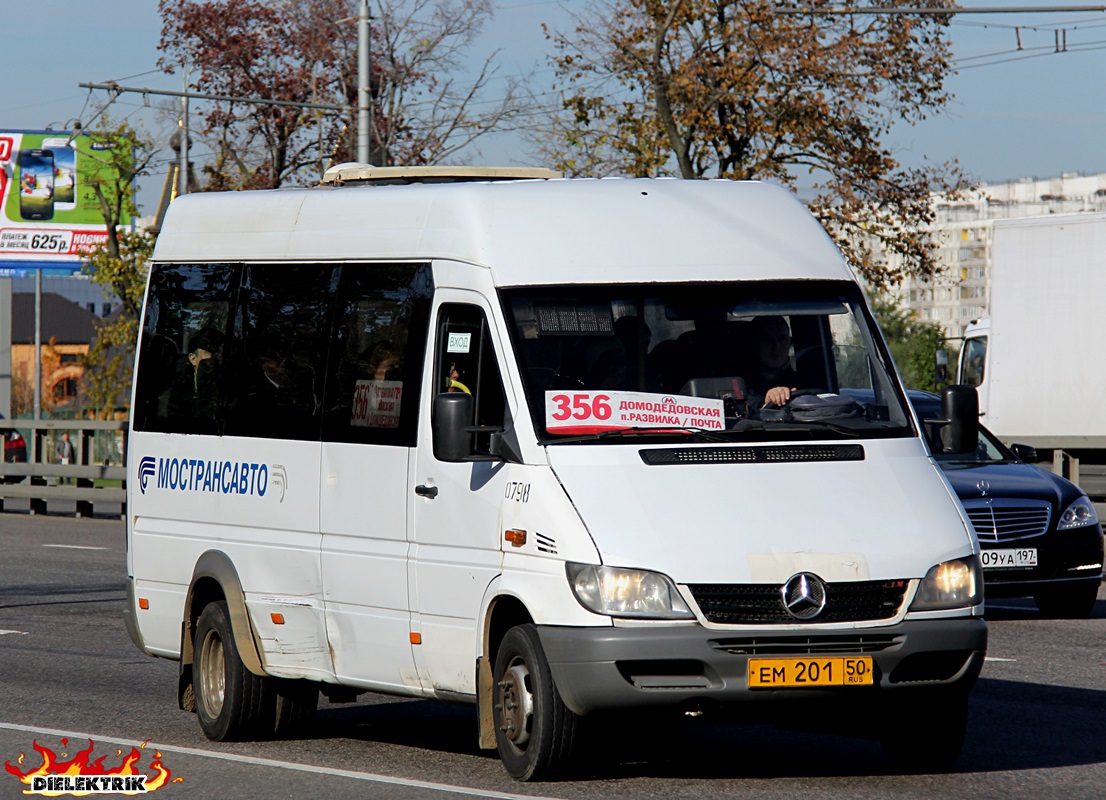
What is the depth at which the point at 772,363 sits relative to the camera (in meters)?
7.94

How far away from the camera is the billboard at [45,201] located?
194ft

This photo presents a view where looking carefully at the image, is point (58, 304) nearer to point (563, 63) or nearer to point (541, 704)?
point (563, 63)

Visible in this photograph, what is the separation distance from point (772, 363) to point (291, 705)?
9.98ft

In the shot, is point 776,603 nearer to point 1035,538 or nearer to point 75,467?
point 1035,538

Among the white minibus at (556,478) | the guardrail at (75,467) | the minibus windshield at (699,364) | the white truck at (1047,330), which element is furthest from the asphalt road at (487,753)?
the guardrail at (75,467)

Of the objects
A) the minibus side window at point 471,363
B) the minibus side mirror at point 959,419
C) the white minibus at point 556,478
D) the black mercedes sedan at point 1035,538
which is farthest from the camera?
the black mercedes sedan at point 1035,538

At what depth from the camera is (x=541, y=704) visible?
7.14m

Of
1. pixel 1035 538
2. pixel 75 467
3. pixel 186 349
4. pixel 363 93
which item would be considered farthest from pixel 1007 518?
pixel 75 467

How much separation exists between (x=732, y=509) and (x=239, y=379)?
3290 mm

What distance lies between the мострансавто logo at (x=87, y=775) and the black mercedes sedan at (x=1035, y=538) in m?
7.68

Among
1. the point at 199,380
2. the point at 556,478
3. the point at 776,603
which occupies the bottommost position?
the point at 776,603

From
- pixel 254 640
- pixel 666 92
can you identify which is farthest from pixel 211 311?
pixel 666 92

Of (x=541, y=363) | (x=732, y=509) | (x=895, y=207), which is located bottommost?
(x=732, y=509)

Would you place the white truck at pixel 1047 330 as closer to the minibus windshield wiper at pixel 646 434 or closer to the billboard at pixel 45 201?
the minibus windshield wiper at pixel 646 434
